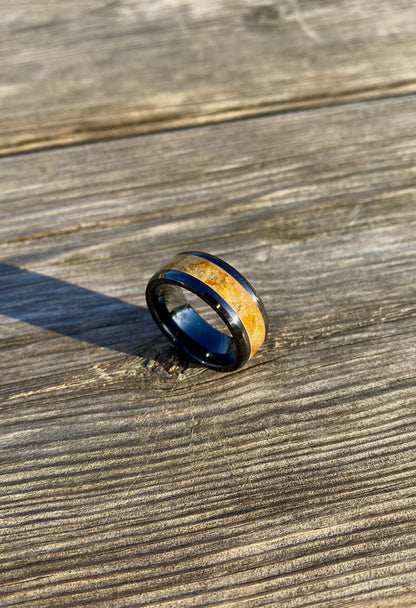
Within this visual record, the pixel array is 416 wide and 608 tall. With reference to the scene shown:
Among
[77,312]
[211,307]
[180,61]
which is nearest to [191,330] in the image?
[211,307]

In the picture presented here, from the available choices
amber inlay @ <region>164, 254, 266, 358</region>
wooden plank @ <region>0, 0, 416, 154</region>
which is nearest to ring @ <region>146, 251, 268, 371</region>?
amber inlay @ <region>164, 254, 266, 358</region>

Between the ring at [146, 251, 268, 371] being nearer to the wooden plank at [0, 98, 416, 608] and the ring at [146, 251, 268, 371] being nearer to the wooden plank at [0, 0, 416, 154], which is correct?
the wooden plank at [0, 98, 416, 608]

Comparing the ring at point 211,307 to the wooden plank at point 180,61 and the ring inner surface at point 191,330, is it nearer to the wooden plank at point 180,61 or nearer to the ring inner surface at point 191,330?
A: the ring inner surface at point 191,330

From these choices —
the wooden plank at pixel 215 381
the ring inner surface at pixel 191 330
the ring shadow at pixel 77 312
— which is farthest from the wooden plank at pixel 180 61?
the ring inner surface at pixel 191 330

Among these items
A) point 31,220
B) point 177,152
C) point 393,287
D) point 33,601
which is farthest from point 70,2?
point 33,601

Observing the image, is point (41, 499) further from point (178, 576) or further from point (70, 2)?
point (70, 2)
